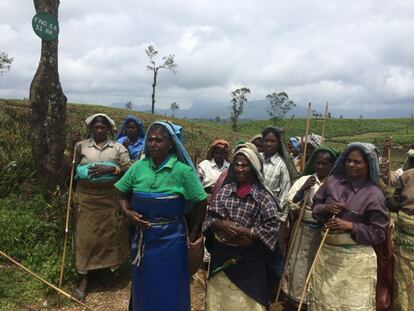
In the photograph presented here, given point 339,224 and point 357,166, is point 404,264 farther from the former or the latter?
point 357,166

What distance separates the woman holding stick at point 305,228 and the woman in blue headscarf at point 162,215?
3.94 ft

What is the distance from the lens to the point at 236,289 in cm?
302

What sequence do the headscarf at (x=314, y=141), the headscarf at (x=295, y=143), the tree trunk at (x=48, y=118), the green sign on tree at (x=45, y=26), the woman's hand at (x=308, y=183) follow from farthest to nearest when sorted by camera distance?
1. the headscarf at (x=295, y=143)
2. the tree trunk at (x=48, y=118)
3. the headscarf at (x=314, y=141)
4. the green sign on tree at (x=45, y=26)
5. the woman's hand at (x=308, y=183)

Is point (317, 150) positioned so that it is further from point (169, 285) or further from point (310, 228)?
point (169, 285)

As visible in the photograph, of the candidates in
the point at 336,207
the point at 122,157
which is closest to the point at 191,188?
the point at 336,207

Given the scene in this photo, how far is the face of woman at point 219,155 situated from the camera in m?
4.99

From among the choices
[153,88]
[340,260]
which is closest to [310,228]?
[340,260]

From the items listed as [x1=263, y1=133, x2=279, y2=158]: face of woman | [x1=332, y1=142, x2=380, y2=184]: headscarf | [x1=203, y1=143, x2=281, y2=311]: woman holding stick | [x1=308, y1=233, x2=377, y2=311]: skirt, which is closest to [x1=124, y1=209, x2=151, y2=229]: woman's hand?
[x1=203, y1=143, x2=281, y2=311]: woman holding stick

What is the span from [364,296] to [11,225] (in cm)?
421

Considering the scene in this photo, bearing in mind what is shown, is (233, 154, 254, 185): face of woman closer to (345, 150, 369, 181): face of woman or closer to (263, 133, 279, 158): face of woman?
(345, 150, 369, 181): face of woman

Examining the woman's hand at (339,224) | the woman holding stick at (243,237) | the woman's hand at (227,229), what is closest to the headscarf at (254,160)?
the woman holding stick at (243,237)

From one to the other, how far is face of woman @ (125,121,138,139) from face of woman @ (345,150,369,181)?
3122mm

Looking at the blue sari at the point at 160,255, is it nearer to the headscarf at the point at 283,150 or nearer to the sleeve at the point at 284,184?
the sleeve at the point at 284,184

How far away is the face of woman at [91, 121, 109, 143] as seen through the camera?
13.3 feet
